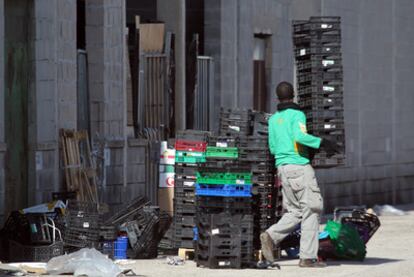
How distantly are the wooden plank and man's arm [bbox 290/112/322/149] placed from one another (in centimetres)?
670

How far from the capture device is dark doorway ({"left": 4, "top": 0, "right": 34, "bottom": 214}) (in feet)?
63.6

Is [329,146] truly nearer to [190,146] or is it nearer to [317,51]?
[190,146]

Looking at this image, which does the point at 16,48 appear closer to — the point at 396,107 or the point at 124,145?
the point at 124,145

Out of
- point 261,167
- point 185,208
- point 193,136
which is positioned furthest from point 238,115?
point 185,208

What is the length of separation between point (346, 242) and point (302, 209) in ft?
3.95

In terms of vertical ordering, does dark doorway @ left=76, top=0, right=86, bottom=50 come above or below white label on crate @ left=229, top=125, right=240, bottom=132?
above

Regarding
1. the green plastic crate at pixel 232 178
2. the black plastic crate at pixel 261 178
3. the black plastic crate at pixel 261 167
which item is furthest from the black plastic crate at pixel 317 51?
the green plastic crate at pixel 232 178

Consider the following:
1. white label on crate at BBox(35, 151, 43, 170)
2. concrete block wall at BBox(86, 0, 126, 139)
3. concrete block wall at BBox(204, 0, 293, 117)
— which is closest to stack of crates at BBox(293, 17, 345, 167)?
white label on crate at BBox(35, 151, 43, 170)

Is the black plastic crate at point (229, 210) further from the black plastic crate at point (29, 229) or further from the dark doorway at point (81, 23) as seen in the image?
the dark doorway at point (81, 23)

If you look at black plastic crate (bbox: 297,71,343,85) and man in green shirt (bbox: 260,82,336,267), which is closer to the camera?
man in green shirt (bbox: 260,82,336,267)

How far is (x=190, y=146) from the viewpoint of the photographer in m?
18.5

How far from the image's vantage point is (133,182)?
2258 cm

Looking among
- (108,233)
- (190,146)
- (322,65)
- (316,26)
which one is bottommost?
(108,233)

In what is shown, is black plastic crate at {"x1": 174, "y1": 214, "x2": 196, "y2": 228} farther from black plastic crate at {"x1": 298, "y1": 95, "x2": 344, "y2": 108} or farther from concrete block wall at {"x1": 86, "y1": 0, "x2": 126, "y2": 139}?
concrete block wall at {"x1": 86, "y1": 0, "x2": 126, "y2": 139}
